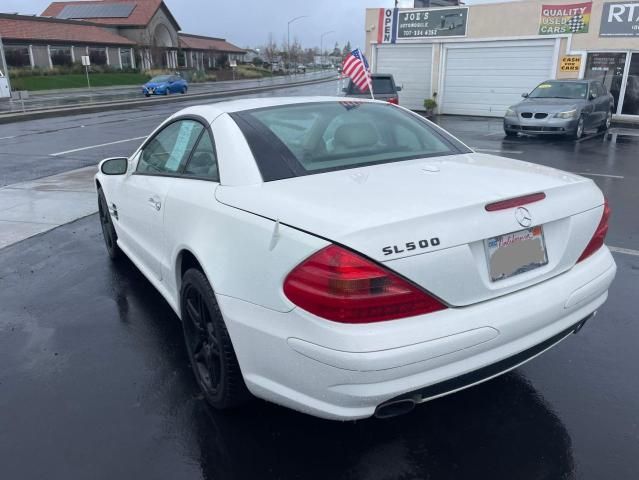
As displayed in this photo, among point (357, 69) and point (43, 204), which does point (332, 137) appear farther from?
point (357, 69)

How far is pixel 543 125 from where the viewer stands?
13.4 metres

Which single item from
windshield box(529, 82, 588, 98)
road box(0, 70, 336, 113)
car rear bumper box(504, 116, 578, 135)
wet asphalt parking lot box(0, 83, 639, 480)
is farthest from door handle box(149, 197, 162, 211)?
road box(0, 70, 336, 113)

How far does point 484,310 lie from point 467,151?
1530 mm

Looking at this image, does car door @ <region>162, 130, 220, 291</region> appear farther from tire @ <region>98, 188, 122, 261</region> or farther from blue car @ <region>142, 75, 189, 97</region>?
blue car @ <region>142, 75, 189, 97</region>

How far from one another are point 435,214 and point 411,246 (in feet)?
0.62

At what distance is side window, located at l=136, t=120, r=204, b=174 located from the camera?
338 centimetres

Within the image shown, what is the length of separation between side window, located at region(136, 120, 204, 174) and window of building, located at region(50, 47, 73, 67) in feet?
190

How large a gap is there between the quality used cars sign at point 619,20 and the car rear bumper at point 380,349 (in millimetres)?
18191

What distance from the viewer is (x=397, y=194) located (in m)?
2.41

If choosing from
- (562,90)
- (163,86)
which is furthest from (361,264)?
(163,86)

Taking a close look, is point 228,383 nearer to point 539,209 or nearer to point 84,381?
point 84,381

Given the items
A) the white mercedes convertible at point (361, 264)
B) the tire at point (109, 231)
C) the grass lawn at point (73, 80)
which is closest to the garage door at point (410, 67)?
the tire at point (109, 231)

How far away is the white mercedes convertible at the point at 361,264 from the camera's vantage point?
209 cm

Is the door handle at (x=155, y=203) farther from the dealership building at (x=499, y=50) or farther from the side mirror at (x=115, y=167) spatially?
the dealership building at (x=499, y=50)
